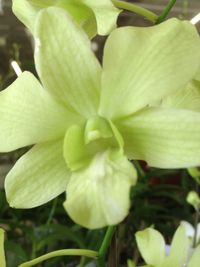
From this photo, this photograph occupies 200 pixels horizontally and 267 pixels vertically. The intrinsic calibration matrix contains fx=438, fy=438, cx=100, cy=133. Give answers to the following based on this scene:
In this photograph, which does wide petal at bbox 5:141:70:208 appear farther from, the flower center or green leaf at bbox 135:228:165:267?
green leaf at bbox 135:228:165:267

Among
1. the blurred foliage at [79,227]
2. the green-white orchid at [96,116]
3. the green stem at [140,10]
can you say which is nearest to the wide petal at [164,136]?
the green-white orchid at [96,116]

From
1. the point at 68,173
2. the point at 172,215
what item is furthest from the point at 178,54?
the point at 172,215

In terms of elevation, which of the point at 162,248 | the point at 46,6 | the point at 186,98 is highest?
the point at 46,6

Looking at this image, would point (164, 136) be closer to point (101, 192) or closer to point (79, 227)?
point (101, 192)

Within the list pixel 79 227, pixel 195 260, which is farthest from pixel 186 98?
pixel 79 227

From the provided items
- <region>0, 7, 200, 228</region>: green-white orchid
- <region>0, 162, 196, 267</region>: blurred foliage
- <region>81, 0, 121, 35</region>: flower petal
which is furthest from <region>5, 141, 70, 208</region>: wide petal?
<region>0, 162, 196, 267</region>: blurred foliage

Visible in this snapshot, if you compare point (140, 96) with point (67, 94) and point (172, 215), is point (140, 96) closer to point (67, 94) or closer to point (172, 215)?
point (67, 94)
